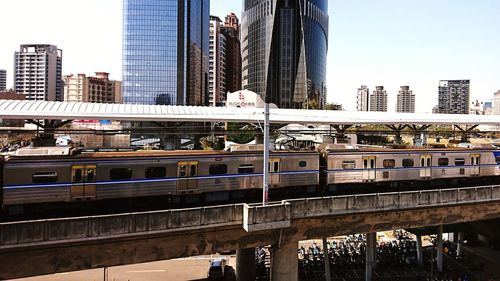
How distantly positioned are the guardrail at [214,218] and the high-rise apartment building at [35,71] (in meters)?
165

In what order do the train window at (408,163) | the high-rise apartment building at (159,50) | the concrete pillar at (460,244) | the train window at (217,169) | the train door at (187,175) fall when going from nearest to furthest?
the train door at (187,175) < the train window at (217,169) < the train window at (408,163) < the concrete pillar at (460,244) < the high-rise apartment building at (159,50)

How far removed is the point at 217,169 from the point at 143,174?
14.3 feet

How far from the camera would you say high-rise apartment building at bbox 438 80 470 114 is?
194 meters

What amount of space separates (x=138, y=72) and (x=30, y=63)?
79687mm

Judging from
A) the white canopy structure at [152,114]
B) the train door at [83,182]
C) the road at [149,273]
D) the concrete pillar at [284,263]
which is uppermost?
the white canopy structure at [152,114]

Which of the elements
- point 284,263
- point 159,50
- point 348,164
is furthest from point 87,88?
point 284,263

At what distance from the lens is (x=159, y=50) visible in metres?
108

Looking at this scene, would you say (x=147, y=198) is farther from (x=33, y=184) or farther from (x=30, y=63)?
(x=30, y=63)

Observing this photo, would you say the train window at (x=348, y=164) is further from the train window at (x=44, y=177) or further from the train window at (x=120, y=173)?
the train window at (x=44, y=177)

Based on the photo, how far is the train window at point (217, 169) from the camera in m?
20.6

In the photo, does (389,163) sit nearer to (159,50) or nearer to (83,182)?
(83,182)

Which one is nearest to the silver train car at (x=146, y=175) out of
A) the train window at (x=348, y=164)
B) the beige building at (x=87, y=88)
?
the train window at (x=348, y=164)

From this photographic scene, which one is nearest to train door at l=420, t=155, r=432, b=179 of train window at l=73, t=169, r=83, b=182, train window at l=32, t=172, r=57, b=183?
train window at l=73, t=169, r=83, b=182

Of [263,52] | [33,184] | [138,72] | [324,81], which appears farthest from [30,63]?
[33,184]
